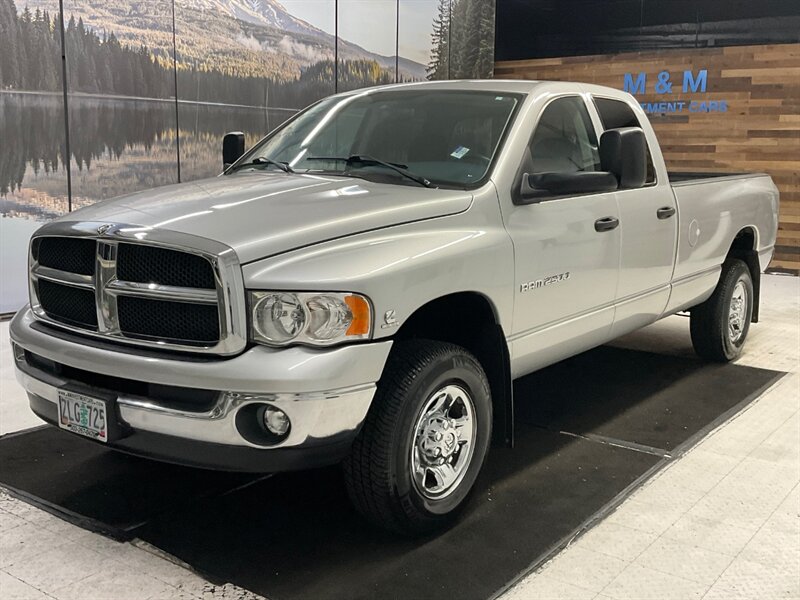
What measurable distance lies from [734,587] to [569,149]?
2200 mm

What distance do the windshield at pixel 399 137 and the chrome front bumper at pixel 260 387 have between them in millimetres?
1165

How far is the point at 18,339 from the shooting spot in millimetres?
3324

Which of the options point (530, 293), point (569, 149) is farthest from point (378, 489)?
point (569, 149)

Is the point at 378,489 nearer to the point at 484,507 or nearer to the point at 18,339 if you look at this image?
the point at 484,507

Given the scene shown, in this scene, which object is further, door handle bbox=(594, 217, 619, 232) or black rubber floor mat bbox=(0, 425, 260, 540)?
door handle bbox=(594, 217, 619, 232)

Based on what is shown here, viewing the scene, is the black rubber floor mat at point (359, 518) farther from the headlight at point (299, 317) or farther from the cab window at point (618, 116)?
the cab window at point (618, 116)

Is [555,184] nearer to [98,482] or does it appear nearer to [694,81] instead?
[98,482]

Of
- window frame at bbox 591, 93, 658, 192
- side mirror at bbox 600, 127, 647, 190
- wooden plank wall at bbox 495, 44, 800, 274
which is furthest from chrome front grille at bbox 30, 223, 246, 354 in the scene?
wooden plank wall at bbox 495, 44, 800, 274

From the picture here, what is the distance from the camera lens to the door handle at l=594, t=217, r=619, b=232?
4055 millimetres

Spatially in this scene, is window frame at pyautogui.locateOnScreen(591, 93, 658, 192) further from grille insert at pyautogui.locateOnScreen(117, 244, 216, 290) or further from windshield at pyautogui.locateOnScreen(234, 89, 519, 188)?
grille insert at pyautogui.locateOnScreen(117, 244, 216, 290)

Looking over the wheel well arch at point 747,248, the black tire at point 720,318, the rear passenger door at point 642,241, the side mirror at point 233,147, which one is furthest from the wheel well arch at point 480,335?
the wheel well arch at point 747,248

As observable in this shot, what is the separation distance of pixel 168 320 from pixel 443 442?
1.13 m

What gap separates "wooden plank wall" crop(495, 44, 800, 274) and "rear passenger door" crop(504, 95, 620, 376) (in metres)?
6.61

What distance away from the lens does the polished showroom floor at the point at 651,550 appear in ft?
9.38
